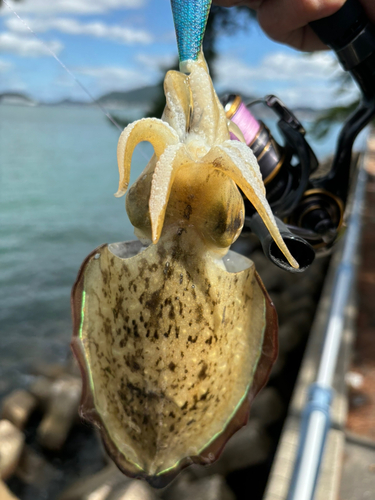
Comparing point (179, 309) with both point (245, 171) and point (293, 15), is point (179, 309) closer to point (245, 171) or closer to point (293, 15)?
point (245, 171)

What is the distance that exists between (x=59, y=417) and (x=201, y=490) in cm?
143

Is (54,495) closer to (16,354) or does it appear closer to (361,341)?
(16,354)

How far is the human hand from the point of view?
1.17 m

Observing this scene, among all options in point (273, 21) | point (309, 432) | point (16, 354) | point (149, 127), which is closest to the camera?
point (149, 127)

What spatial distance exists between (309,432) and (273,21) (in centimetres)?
162

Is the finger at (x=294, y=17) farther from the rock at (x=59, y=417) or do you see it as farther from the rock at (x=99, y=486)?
the rock at (x=59, y=417)

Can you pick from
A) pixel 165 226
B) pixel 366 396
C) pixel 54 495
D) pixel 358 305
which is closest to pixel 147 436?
pixel 165 226

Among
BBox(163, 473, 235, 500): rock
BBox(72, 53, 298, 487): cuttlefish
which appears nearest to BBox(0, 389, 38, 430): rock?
BBox(163, 473, 235, 500): rock

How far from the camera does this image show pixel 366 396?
259 cm

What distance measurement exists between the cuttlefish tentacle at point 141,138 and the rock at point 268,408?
2.48 m

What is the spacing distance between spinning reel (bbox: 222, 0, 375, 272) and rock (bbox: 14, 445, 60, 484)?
112 inches

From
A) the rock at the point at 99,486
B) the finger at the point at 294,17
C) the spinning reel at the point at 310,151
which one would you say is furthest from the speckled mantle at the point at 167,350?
the rock at the point at 99,486

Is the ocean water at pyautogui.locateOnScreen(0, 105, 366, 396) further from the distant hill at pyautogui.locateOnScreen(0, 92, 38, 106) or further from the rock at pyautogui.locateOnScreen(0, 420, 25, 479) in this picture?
the distant hill at pyautogui.locateOnScreen(0, 92, 38, 106)

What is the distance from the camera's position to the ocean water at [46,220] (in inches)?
174
